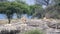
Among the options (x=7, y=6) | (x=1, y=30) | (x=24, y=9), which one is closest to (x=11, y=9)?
(x=7, y=6)

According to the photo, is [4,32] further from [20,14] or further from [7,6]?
[20,14]

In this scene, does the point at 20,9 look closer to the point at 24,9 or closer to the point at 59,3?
the point at 24,9

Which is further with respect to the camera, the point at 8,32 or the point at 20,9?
the point at 20,9

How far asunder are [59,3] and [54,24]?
23.8ft

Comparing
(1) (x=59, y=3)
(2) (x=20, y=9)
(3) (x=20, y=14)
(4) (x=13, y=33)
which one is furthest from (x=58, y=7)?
(4) (x=13, y=33)

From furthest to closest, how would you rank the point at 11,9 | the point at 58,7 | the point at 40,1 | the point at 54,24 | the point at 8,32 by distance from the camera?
1. the point at 40,1
2. the point at 11,9
3. the point at 58,7
4. the point at 54,24
5. the point at 8,32

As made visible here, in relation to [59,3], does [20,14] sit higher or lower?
lower

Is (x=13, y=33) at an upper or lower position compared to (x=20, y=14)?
upper

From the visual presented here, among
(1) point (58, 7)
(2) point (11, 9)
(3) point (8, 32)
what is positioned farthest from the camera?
(2) point (11, 9)

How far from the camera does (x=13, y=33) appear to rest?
15000mm

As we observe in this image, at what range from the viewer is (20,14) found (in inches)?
1506

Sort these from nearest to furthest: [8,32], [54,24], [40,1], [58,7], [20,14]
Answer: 1. [8,32]
2. [54,24]
3. [58,7]
4. [20,14]
5. [40,1]

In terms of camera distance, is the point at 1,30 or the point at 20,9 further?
the point at 20,9

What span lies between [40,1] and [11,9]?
1215 centimetres
